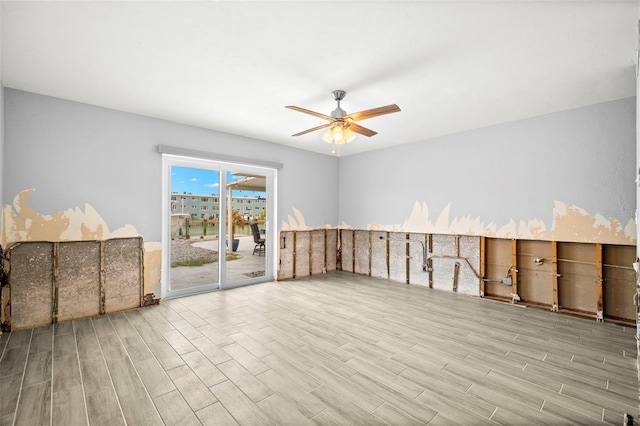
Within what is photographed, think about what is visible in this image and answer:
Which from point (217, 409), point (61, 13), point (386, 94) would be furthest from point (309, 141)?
point (217, 409)

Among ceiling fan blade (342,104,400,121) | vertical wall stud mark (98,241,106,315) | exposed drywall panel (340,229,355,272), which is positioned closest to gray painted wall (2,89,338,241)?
vertical wall stud mark (98,241,106,315)

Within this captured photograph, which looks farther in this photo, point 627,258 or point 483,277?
point 483,277

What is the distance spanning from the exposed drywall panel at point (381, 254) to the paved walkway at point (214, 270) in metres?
2.53

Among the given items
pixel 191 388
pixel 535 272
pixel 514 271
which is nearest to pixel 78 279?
pixel 191 388

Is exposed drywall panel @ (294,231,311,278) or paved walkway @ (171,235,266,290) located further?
exposed drywall panel @ (294,231,311,278)

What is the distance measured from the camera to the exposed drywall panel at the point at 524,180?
3613mm

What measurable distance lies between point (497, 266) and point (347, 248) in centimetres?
315

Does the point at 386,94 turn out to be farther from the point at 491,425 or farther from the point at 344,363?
the point at 491,425

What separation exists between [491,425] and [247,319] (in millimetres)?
2748

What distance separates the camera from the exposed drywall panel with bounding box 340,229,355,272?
6.70 m

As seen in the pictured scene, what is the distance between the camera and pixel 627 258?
3580 millimetres

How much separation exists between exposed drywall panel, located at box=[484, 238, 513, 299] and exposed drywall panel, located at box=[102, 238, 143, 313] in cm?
555

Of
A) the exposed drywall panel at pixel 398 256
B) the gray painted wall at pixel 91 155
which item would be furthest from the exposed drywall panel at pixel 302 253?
the gray painted wall at pixel 91 155

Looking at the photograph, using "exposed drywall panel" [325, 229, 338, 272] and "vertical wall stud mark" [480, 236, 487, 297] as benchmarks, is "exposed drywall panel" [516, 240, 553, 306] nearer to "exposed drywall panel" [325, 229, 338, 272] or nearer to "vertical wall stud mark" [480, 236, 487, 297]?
"vertical wall stud mark" [480, 236, 487, 297]
